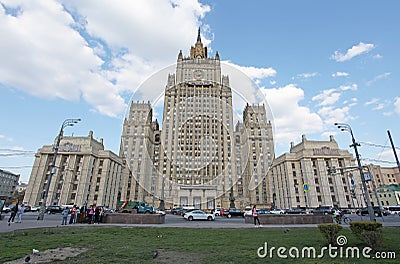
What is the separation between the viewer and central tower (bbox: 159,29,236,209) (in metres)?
78.8

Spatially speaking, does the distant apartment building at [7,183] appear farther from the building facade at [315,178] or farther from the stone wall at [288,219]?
the stone wall at [288,219]

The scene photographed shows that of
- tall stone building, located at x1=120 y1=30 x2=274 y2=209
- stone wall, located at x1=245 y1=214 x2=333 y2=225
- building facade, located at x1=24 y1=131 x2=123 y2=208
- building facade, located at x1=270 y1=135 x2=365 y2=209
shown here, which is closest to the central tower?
tall stone building, located at x1=120 y1=30 x2=274 y2=209

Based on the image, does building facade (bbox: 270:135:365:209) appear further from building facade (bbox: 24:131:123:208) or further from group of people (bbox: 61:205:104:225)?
group of people (bbox: 61:205:104:225)

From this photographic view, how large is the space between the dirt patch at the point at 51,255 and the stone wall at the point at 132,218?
11797 millimetres

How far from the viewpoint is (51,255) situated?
6984mm

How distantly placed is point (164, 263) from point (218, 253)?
2.06 m

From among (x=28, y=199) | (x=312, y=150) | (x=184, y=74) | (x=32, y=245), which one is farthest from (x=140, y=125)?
(x=32, y=245)

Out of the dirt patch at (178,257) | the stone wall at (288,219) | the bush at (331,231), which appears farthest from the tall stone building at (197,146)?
the dirt patch at (178,257)

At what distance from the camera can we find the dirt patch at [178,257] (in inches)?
251

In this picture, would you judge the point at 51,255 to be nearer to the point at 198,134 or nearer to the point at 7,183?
the point at 198,134

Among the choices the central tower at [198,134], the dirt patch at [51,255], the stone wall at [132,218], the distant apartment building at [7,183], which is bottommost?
the dirt patch at [51,255]

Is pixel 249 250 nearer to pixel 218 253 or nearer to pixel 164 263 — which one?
pixel 218 253

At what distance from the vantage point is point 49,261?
626cm

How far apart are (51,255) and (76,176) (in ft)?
242
